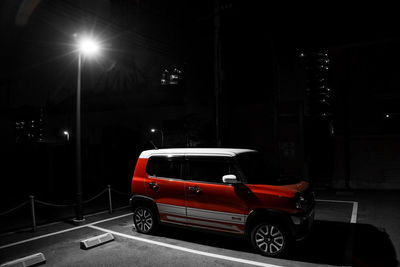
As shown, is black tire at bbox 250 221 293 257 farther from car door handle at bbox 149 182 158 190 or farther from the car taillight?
car door handle at bbox 149 182 158 190

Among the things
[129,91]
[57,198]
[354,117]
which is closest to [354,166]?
[354,117]

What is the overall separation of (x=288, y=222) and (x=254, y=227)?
690 millimetres

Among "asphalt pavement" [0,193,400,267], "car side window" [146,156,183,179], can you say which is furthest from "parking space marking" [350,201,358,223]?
"car side window" [146,156,183,179]

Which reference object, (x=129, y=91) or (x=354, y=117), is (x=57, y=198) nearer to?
(x=129, y=91)

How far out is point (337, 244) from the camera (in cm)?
577

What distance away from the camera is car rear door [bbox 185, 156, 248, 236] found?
17.8ft

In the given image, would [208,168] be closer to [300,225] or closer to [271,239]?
[271,239]

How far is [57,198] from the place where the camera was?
1329 cm

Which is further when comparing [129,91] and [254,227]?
[129,91]

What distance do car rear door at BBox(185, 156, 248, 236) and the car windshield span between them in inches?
10.2

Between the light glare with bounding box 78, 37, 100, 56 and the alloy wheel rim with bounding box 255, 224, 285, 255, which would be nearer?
the alloy wheel rim with bounding box 255, 224, 285, 255

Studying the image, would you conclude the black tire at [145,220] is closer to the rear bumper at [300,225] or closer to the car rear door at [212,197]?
the car rear door at [212,197]

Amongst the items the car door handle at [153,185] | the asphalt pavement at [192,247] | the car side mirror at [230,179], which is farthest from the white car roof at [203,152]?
Answer: the asphalt pavement at [192,247]

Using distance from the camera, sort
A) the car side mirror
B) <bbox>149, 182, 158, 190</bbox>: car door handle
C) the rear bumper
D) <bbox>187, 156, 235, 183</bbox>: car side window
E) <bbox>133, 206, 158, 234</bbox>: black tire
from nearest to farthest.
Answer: the rear bumper < the car side mirror < <bbox>187, 156, 235, 183</bbox>: car side window < <bbox>149, 182, 158, 190</bbox>: car door handle < <bbox>133, 206, 158, 234</bbox>: black tire
